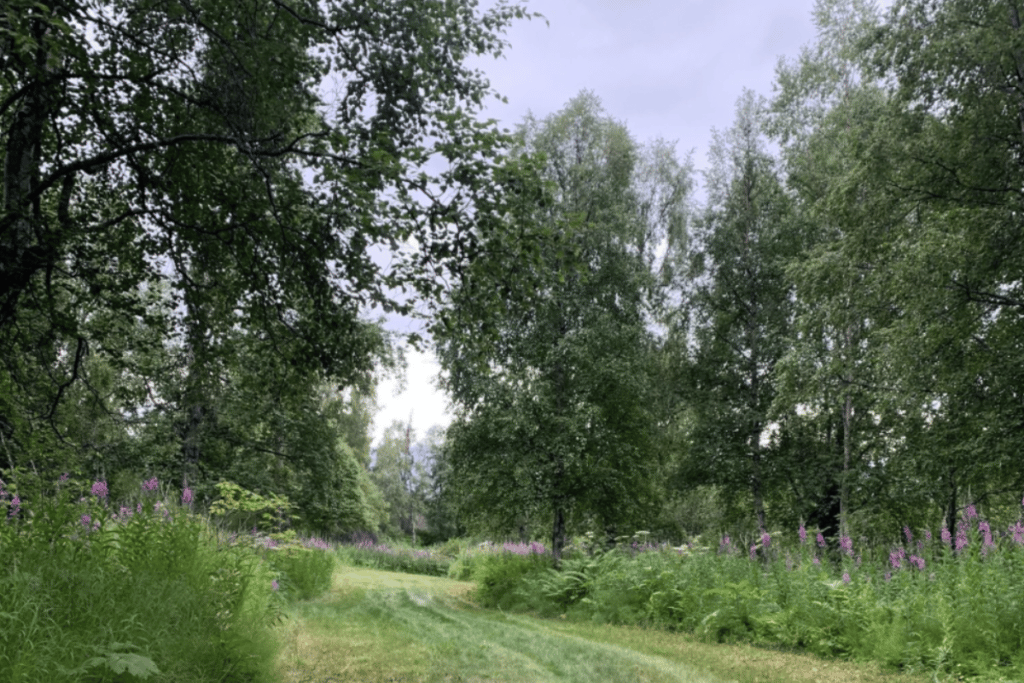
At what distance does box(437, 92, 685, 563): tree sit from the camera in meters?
13.1

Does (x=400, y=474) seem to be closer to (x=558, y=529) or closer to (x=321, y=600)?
(x=558, y=529)

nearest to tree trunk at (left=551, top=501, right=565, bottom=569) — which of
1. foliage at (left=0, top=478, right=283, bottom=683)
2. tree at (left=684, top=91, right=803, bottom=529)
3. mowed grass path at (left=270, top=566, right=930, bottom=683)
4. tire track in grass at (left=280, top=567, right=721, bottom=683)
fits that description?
tree at (left=684, top=91, right=803, bottom=529)

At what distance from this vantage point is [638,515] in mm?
14617

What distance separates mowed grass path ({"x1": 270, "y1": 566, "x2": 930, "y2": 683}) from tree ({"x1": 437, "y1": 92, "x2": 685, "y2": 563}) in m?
5.64

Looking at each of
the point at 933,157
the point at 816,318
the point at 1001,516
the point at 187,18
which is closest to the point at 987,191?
the point at 933,157

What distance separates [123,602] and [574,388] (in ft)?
36.5

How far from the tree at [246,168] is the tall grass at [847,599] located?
16.2 feet

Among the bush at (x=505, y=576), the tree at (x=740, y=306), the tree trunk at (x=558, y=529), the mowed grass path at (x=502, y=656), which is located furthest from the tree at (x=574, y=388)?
the mowed grass path at (x=502, y=656)

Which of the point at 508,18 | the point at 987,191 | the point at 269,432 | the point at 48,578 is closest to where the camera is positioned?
the point at 48,578

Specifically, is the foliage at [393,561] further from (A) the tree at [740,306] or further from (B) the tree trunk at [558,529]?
(A) the tree at [740,306]

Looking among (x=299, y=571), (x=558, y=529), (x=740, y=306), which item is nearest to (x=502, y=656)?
(x=299, y=571)

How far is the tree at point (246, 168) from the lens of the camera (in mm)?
4629

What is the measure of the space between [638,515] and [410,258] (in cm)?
1148

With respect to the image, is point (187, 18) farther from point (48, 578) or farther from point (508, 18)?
point (48, 578)
